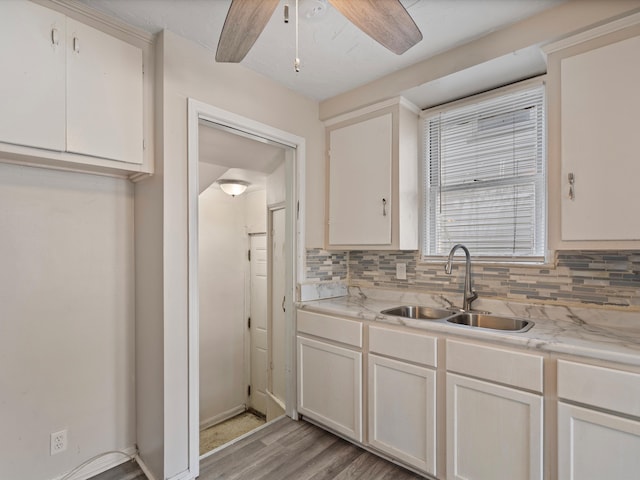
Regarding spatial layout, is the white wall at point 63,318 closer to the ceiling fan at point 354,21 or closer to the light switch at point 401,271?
the ceiling fan at point 354,21

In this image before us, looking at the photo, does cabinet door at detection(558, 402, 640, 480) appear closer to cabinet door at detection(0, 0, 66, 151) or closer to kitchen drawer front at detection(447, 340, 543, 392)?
kitchen drawer front at detection(447, 340, 543, 392)

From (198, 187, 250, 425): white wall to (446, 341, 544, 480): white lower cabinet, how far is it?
2793 mm

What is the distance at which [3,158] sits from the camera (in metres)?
1.62

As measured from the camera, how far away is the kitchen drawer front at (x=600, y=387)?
1273mm

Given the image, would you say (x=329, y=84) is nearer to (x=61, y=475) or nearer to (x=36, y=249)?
(x=36, y=249)

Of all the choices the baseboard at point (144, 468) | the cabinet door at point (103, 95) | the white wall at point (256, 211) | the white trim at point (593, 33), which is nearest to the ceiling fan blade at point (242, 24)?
the cabinet door at point (103, 95)

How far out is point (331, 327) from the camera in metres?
2.25

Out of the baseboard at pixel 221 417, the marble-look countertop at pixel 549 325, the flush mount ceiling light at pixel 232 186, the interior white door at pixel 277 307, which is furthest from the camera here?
the baseboard at pixel 221 417

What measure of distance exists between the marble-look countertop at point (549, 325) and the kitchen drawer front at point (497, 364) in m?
0.05

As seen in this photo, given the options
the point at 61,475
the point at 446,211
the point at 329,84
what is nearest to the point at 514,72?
the point at 446,211

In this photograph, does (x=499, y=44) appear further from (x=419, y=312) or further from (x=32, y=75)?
(x=32, y=75)

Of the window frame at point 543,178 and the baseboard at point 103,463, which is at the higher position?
the window frame at point 543,178

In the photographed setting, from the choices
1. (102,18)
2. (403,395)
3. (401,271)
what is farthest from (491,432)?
(102,18)

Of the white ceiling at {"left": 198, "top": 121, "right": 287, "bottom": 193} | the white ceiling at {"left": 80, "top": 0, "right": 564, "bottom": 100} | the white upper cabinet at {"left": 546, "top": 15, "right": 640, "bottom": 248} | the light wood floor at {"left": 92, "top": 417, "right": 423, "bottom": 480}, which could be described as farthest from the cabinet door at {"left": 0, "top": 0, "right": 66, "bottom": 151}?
the white upper cabinet at {"left": 546, "top": 15, "right": 640, "bottom": 248}
